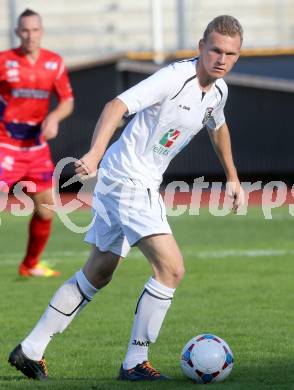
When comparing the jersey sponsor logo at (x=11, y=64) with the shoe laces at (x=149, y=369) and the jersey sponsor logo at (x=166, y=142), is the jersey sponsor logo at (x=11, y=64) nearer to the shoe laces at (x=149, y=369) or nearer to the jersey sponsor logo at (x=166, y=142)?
the jersey sponsor logo at (x=166, y=142)

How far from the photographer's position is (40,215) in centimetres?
1059

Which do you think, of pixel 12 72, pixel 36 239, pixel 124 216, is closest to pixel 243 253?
pixel 36 239

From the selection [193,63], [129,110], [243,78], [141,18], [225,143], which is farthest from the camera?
[141,18]

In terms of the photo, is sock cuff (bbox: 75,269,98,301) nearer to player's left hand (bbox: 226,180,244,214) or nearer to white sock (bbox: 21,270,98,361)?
white sock (bbox: 21,270,98,361)

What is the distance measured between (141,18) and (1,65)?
10.2 meters

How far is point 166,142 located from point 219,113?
468mm

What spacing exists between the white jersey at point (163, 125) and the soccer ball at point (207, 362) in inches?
38.4

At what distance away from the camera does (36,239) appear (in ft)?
34.5

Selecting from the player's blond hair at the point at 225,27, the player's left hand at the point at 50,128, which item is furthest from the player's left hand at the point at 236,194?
the player's left hand at the point at 50,128

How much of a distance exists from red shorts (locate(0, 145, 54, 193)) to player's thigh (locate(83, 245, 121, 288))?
15.0 ft

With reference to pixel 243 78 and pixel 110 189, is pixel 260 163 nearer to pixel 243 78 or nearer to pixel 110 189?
pixel 243 78

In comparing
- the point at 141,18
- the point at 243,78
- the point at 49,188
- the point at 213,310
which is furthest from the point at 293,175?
the point at 213,310

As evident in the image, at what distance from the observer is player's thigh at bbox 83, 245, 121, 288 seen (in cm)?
592

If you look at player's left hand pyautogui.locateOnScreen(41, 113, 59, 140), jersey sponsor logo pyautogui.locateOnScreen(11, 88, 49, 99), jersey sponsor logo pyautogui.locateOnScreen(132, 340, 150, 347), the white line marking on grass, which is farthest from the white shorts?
the white line marking on grass
